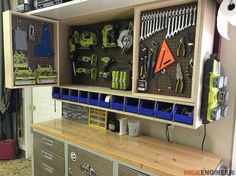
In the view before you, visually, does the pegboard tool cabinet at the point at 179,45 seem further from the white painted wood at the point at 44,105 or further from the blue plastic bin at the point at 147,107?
the white painted wood at the point at 44,105

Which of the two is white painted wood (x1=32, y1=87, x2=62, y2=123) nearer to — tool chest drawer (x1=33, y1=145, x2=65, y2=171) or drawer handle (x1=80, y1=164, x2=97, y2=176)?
tool chest drawer (x1=33, y1=145, x2=65, y2=171)

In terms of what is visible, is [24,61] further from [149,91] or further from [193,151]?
[193,151]

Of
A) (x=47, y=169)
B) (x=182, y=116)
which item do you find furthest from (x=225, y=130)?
(x=47, y=169)

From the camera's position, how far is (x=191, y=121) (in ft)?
4.04

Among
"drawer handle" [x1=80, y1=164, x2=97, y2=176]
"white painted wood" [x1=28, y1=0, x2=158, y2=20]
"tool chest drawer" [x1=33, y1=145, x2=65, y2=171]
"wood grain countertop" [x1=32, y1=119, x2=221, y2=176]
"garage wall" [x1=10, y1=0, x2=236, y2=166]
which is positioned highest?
"white painted wood" [x1=28, y1=0, x2=158, y2=20]

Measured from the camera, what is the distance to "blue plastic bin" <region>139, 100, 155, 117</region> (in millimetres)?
1422

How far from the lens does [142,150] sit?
143 cm

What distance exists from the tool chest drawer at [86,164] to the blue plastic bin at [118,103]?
0.40 m

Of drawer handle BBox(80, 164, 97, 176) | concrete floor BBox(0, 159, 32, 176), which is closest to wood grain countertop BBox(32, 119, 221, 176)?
drawer handle BBox(80, 164, 97, 176)

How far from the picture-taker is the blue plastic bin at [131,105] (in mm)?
1506

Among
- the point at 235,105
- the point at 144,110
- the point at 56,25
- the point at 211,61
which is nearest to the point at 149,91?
the point at 144,110

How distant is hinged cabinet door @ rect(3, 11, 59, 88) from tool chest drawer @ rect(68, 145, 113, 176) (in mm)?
699

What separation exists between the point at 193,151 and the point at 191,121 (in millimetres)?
352

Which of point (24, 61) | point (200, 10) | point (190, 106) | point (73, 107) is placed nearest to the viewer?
point (200, 10)
